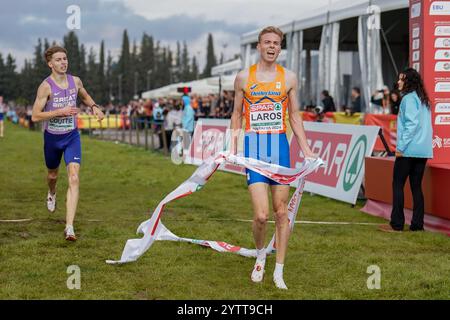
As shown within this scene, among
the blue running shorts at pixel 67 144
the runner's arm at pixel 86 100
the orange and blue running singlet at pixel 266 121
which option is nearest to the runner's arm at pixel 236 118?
the orange and blue running singlet at pixel 266 121

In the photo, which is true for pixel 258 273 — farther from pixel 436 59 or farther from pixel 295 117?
pixel 436 59

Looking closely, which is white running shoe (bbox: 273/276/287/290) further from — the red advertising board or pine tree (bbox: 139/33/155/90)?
pine tree (bbox: 139/33/155/90)

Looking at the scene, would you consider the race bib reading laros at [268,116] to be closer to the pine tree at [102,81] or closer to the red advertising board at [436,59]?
the red advertising board at [436,59]

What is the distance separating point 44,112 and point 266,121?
320cm

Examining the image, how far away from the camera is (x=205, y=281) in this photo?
20.2 feet

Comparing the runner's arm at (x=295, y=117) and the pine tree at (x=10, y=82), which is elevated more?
the pine tree at (x=10, y=82)

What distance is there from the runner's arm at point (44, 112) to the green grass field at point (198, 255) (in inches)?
55.8

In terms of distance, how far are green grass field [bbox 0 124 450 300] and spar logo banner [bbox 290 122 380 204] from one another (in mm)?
293

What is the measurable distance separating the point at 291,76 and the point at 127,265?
2.41 meters

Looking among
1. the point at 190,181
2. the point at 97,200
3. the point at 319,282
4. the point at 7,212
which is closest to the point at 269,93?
the point at 190,181

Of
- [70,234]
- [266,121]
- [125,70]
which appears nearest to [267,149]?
[266,121]

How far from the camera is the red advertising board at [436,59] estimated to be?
9617mm

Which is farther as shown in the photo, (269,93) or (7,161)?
Result: (7,161)
